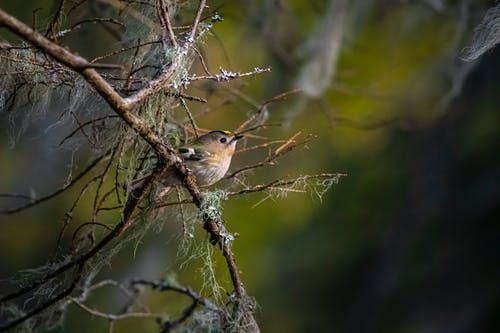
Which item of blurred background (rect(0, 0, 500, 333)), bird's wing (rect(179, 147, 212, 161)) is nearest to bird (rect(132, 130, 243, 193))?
bird's wing (rect(179, 147, 212, 161))

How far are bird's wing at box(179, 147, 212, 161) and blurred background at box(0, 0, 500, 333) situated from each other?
7.03ft

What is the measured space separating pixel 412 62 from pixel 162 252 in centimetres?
241

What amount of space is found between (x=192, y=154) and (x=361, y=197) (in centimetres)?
435

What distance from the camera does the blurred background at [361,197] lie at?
628 cm

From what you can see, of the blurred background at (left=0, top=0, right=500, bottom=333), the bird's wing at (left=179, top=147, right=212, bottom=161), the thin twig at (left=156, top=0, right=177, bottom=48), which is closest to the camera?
the thin twig at (left=156, top=0, right=177, bottom=48)

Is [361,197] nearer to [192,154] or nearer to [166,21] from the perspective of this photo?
[192,154]

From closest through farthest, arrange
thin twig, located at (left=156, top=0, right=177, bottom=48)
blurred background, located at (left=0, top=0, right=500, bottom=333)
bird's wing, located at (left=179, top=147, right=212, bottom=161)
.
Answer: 1. thin twig, located at (left=156, top=0, right=177, bottom=48)
2. bird's wing, located at (left=179, top=147, right=212, bottom=161)
3. blurred background, located at (left=0, top=0, right=500, bottom=333)

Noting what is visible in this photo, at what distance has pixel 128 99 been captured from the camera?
2545 millimetres

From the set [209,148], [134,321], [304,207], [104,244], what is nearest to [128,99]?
[104,244]

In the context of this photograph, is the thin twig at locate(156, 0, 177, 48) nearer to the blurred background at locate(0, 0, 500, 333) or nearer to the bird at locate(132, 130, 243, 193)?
the bird at locate(132, 130, 243, 193)

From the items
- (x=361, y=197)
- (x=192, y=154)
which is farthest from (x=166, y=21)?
(x=361, y=197)

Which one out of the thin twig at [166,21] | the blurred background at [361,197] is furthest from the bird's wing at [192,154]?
the blurred background at [361,197]

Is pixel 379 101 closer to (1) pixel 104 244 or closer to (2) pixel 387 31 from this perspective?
(2) pixel 387 31

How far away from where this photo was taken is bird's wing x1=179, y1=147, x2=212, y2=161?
348 centimetres
